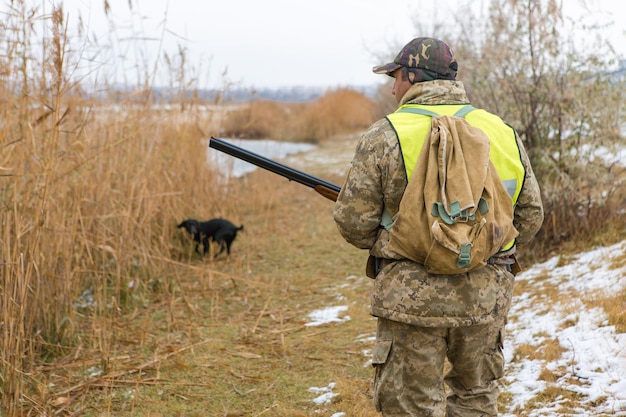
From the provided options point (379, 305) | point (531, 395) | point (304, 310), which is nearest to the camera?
point (379, 305)

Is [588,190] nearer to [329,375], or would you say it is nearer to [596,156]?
[596,156]

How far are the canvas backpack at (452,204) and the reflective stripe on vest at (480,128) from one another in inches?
2.4

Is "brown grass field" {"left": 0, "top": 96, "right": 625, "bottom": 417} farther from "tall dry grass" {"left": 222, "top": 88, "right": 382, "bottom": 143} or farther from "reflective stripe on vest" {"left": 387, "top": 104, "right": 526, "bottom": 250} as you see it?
"tall dry grass" {"left": 222, "top": 88, "right": 382, "bottom": 143}

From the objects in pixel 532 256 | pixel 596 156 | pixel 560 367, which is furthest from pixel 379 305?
pixel 596 156

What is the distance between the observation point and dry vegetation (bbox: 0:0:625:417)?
3.80m

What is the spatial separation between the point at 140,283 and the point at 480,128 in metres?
4.17

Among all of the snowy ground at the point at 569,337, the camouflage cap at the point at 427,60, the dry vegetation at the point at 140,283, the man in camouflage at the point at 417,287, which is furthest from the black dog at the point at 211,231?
the camouflage cap at the point at 427,60

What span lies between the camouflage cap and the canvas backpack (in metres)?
0.25

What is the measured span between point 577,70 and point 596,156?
2.61 feet

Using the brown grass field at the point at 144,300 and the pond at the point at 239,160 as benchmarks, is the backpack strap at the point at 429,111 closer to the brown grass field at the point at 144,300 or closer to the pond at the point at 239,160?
the brown grass field at the point at 144,300

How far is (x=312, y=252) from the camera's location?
7.72 m

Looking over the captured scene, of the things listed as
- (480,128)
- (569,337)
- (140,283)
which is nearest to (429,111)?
(480,128)

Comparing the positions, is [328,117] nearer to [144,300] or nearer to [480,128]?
[144,300]

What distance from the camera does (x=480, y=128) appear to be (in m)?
2.48
